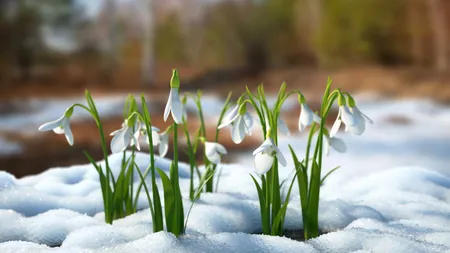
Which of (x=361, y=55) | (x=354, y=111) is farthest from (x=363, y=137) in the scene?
(x=361, y=55)

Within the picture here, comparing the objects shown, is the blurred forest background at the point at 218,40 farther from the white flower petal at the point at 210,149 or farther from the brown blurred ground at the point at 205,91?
the white flower petal at the point at 210,149

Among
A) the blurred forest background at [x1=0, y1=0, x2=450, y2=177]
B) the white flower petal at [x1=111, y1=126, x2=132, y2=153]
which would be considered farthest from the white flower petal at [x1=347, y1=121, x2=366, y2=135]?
the blurred forest background at [x1=0, y1=0, x2=450, y2=177]

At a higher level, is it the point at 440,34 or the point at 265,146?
the point at 265,146

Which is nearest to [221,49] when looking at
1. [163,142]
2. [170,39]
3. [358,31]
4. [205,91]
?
[170,39]

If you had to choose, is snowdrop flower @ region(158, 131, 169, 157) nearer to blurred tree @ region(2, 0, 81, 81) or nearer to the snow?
the snow

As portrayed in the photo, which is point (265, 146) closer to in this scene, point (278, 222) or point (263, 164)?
point (263, 164)

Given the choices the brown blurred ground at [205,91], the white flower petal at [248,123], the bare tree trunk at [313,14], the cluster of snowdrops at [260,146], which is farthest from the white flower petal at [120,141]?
the bare tree trunk at [313,14]

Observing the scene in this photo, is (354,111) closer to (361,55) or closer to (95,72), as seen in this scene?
(361,55)
